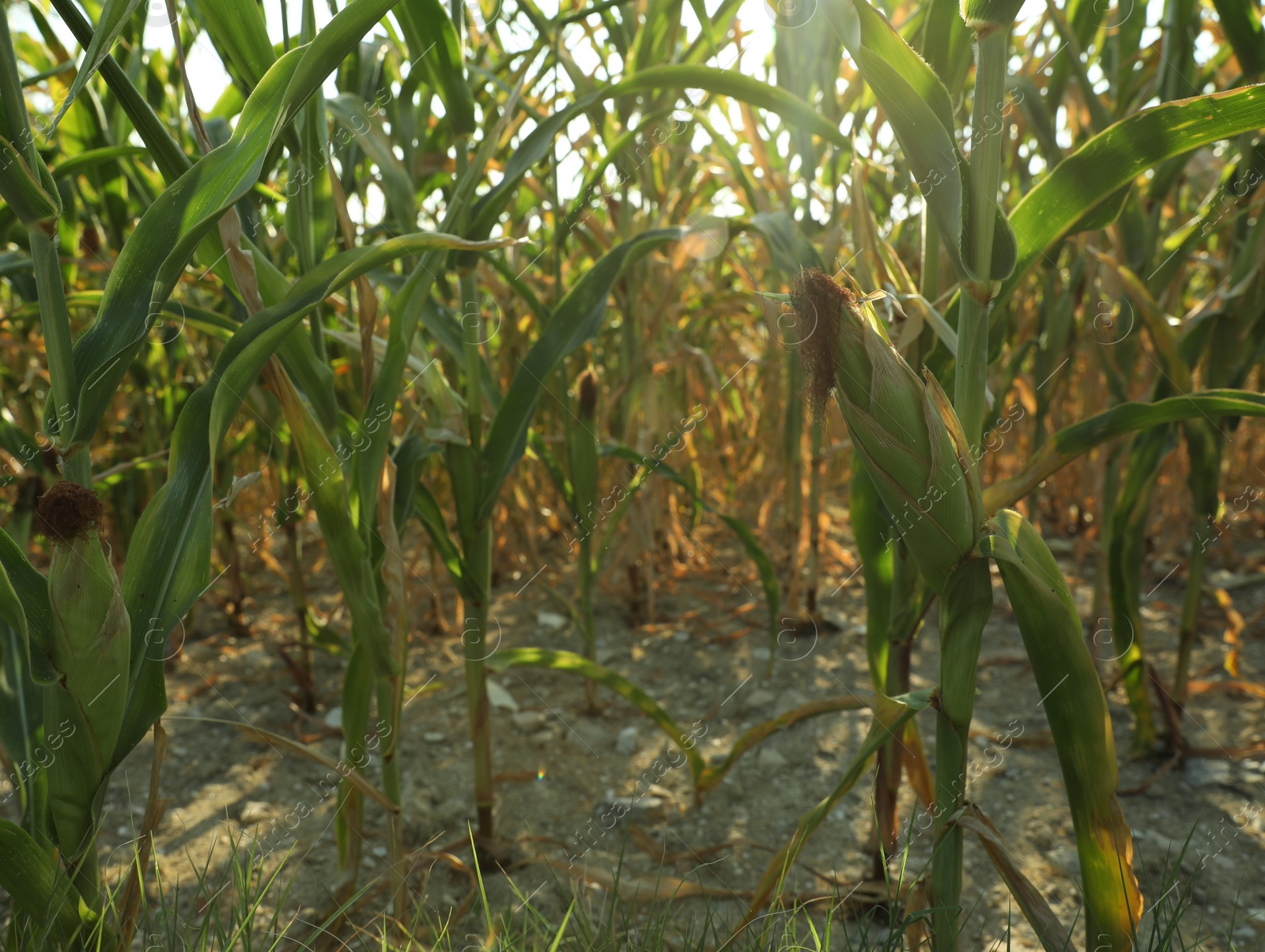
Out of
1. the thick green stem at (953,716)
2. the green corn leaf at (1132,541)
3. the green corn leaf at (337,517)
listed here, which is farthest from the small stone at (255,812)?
the green corn leaf at (1132,541)

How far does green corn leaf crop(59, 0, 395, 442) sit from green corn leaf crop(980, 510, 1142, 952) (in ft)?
2.31

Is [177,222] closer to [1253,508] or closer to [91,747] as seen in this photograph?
[91,747]

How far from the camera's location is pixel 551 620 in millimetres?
2289

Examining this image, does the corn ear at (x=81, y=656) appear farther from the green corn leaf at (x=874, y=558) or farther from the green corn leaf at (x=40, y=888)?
the green corn leaf at (x=874, y=558)

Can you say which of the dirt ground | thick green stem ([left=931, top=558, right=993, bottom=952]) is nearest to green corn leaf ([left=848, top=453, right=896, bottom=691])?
the dirt ground

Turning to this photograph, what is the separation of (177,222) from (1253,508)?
10.3 feet

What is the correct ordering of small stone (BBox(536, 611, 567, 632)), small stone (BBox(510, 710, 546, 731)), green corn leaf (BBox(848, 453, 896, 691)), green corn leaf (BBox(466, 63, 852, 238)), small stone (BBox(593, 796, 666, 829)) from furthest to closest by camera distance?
small stone (BBox(536, 611, 567, 632)) → small stone (BBox(510, 710, 546, 731)) → small stone (BBox(593, 796, 666, 829)) → green corn leaf (BBox(848, 453, 896, 691)) → green corn leaf (BBox(466, 63, 852, 238))

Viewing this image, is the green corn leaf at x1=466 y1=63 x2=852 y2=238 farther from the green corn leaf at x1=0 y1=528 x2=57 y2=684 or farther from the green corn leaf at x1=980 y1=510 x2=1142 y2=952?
the green corn leaf at x1=0 y1=528 x2=57 y2=684

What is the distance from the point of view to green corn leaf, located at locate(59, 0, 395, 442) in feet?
2.37

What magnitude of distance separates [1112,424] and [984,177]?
30 cm

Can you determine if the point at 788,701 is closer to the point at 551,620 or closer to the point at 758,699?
the point at 758,699

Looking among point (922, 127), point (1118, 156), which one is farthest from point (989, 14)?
point (1118, 156)

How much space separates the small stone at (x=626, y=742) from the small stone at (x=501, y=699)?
10.4 inches

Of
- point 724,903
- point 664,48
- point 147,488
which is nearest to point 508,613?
point 147,488
